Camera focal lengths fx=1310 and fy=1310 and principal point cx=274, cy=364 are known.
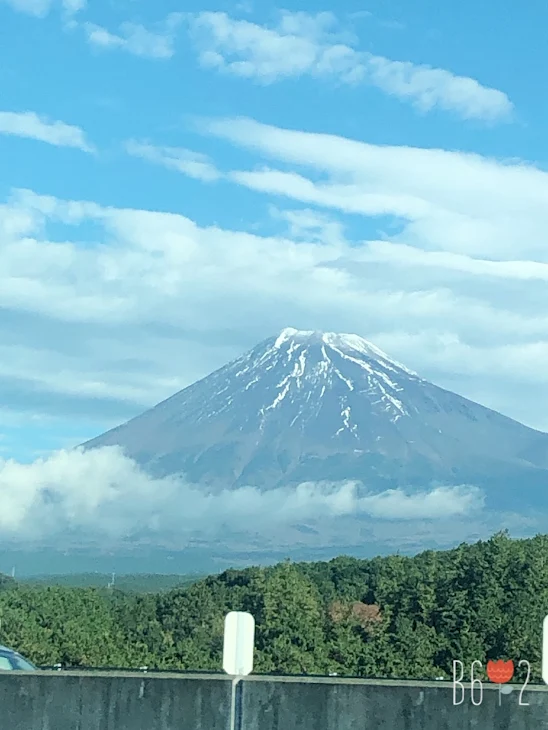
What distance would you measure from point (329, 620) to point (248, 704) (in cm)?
10011

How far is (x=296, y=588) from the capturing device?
111562 millimetres

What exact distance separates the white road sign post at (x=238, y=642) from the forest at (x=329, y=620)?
79638mm

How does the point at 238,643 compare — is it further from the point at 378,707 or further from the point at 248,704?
the point at 378,707

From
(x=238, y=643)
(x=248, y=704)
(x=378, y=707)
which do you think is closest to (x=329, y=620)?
(x=248, y=704)

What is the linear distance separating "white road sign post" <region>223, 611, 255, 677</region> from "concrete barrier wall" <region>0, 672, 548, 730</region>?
315 millimetres

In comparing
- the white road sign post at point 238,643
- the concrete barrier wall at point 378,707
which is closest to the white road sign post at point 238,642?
the white road sign post at point 238,643

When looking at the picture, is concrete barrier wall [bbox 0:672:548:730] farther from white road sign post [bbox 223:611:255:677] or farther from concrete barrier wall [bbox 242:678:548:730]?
white road sign post [bbox 223:611:255:677]

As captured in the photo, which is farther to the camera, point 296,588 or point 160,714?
point 296,588

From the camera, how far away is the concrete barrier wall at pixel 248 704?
33.7ft

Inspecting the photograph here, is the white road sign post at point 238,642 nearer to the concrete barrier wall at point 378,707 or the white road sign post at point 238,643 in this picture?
the white road sign post at point 238,643

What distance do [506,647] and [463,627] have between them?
5.55 meters

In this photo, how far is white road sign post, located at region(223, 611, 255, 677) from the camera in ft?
33.7

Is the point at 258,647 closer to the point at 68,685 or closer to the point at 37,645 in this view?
the point at 37,645

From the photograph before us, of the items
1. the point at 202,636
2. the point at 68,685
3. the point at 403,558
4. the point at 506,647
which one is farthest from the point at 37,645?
the point at 68,685
